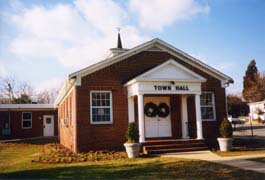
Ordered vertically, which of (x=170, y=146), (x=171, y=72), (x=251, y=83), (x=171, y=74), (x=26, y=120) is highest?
(x=251, y=83)

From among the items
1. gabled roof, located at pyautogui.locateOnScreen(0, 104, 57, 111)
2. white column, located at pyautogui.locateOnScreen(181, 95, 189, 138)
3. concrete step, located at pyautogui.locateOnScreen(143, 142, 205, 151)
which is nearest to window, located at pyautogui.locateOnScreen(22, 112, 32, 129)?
gabled roof, located at pyautogui.locateOnScreen(0, 104, 57, 111)

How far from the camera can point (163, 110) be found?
17484 millimetres

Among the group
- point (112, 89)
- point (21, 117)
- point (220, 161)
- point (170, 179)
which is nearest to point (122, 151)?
point (112, 89)

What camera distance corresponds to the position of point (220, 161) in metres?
11.9

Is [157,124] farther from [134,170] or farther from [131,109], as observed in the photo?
[134,170]

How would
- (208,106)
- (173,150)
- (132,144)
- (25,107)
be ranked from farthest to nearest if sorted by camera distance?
(25,107), (208,106), (173,150), (132,144)

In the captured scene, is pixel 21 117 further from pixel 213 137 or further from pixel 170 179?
pixel 170 179

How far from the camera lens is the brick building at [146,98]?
1535 cm

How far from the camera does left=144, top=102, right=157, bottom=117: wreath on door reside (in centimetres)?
1716

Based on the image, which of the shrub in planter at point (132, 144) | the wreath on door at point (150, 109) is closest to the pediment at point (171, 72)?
the wreath on door at point (150, 109)

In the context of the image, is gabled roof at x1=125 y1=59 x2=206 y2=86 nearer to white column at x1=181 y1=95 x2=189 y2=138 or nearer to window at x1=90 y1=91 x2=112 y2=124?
window at x1=90 y1=91 x2=112 y2=124

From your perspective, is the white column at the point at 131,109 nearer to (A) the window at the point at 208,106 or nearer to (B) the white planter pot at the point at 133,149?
(B) the white planter pot at the point at 133,149

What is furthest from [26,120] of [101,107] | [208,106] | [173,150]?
[173,150]

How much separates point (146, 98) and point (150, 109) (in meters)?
0.64
